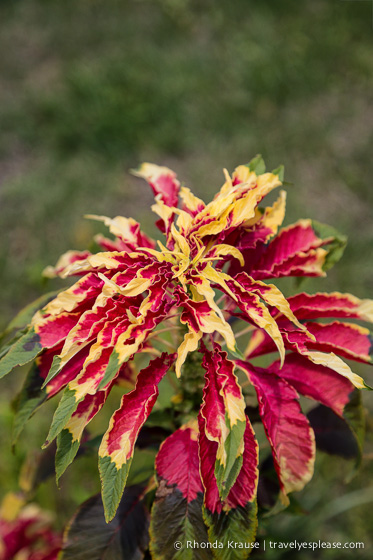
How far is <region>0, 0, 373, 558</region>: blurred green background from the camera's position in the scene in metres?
2.67

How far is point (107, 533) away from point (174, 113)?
2549 millimetres

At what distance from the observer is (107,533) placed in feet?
3.09

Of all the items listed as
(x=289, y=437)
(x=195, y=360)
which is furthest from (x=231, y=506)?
(x=195, y=360)

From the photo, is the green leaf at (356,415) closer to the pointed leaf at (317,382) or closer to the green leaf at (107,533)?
the pointed leaf at (317,382)

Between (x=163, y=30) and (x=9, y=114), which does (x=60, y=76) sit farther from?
(x=163, y=30)

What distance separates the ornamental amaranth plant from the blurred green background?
125cm

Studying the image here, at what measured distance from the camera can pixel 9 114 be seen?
315cm

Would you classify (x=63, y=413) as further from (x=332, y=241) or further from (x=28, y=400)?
(x=332, y=241)

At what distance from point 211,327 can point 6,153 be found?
2.65 meters

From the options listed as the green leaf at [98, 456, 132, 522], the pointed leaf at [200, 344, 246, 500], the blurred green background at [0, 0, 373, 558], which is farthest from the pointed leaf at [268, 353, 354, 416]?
the blurred green background at [0, 0, 373, 558]

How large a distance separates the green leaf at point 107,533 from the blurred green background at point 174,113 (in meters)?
1.12

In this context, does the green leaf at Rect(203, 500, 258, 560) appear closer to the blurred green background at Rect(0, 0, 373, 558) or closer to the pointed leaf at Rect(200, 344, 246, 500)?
the pointed leaf at Rect(200, 344, 246, 500)

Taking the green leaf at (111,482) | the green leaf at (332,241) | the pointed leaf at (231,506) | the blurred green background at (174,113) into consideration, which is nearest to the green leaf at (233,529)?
the pointed leaf at (231,506)

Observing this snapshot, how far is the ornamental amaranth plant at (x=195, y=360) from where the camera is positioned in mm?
758
